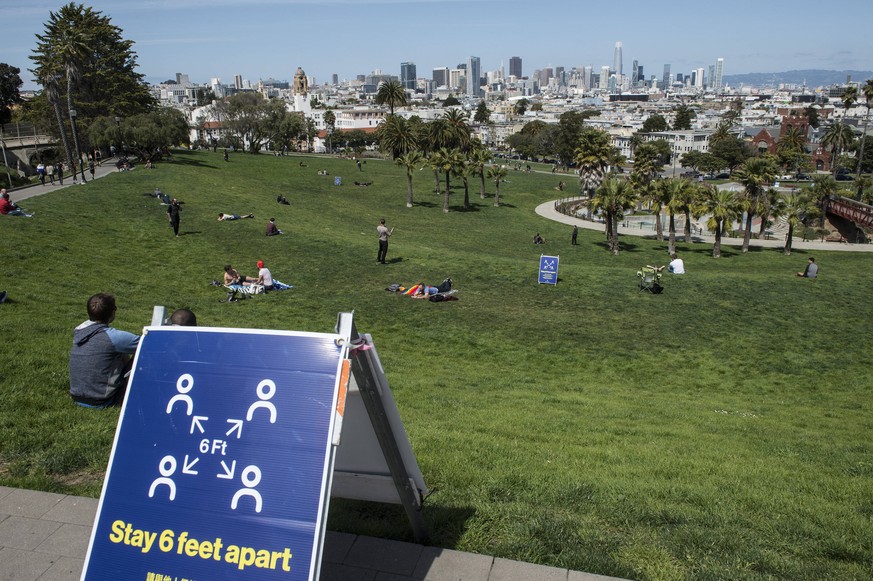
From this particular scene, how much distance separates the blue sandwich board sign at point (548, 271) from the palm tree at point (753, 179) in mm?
23084

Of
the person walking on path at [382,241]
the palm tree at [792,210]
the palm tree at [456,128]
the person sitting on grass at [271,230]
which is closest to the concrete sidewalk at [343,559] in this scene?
the person walking on path at [382,241]

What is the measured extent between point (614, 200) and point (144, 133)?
119 ft

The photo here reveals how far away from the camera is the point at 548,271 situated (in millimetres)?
23484

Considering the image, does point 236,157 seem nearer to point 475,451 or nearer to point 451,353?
point 451,353

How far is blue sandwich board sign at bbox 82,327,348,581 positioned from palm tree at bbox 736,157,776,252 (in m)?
42.2

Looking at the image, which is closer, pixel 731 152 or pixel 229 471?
pixel 229 471

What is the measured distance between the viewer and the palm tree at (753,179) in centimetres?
4066

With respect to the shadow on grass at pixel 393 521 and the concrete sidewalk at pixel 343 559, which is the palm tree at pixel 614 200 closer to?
the shadow on grass at pixel 393 521

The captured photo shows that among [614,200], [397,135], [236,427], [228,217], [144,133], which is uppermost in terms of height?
[144,133]

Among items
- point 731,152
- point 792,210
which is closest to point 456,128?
point 792,210

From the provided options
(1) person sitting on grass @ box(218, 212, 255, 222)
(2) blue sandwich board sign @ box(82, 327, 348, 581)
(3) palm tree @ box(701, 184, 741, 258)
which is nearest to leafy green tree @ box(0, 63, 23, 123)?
(1) person sitting on grass @ box(218, 212, 255, 222)

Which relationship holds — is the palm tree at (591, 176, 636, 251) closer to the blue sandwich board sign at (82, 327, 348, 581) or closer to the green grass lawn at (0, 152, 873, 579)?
the green grass lawn at (0, 152, 873, 579)

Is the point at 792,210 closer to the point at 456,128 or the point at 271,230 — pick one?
the point at 271,230

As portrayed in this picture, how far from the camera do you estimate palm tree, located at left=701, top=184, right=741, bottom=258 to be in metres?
37.8
